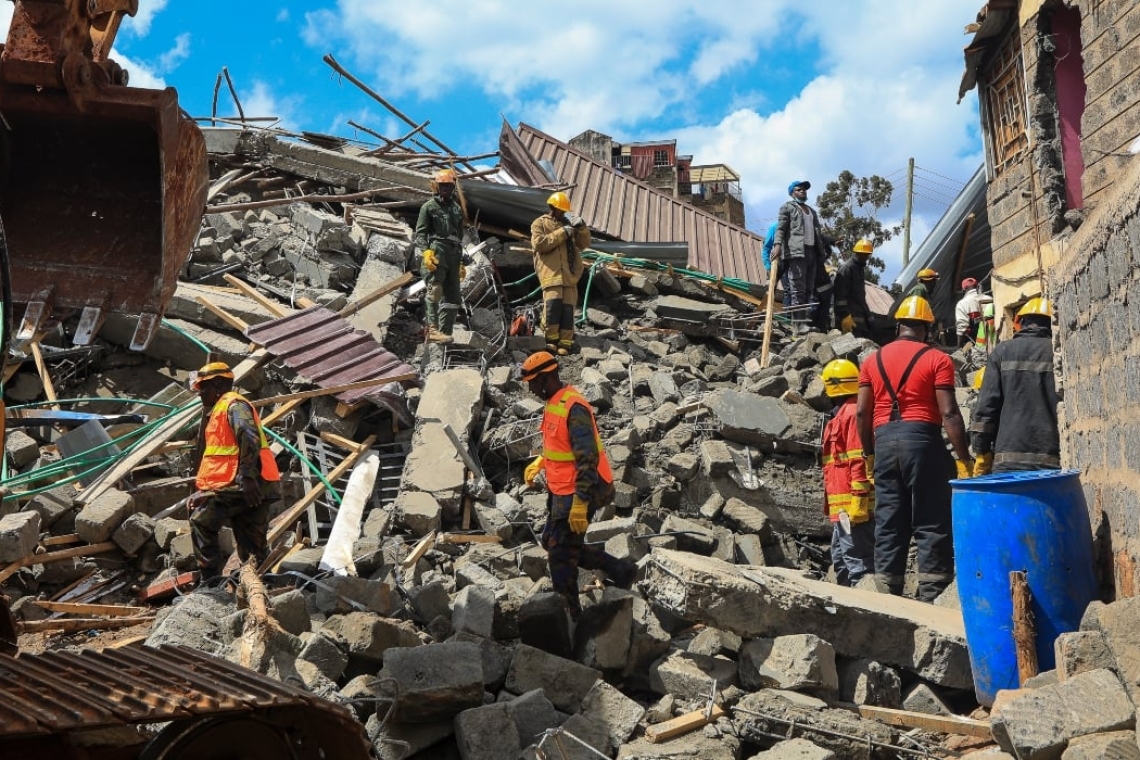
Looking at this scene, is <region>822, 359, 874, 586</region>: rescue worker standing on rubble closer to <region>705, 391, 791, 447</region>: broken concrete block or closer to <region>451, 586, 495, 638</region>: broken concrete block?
<region>705, 391, 791, 447</region>: broken concrete block

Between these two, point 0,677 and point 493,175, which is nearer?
point 0,677

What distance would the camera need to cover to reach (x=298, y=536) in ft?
27.6

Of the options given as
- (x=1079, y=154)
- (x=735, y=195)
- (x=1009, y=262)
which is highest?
(x=735, y=195)

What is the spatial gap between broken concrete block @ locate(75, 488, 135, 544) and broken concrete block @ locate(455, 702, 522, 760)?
4.16m

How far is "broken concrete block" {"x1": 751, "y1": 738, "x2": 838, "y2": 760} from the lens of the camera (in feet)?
15.3

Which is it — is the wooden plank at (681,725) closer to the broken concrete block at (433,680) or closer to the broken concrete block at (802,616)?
the broken concrete block at (802,616)

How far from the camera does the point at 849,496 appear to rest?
728 cm

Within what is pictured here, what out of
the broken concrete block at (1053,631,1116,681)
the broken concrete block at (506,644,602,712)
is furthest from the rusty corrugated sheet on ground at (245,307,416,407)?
the broken concrete block at (1053,631,1116,681)

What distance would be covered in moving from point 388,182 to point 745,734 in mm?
10936

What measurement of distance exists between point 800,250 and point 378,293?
5.01m

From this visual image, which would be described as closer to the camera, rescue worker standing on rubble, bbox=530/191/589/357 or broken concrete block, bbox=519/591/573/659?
broken concrete block, bbox=519/591/573/659

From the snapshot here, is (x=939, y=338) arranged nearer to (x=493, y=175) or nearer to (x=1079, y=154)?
(x=1079, y=154)

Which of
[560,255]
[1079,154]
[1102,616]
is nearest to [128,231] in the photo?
[1102,616]

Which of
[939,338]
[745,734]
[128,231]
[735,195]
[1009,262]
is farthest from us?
[735,195]
